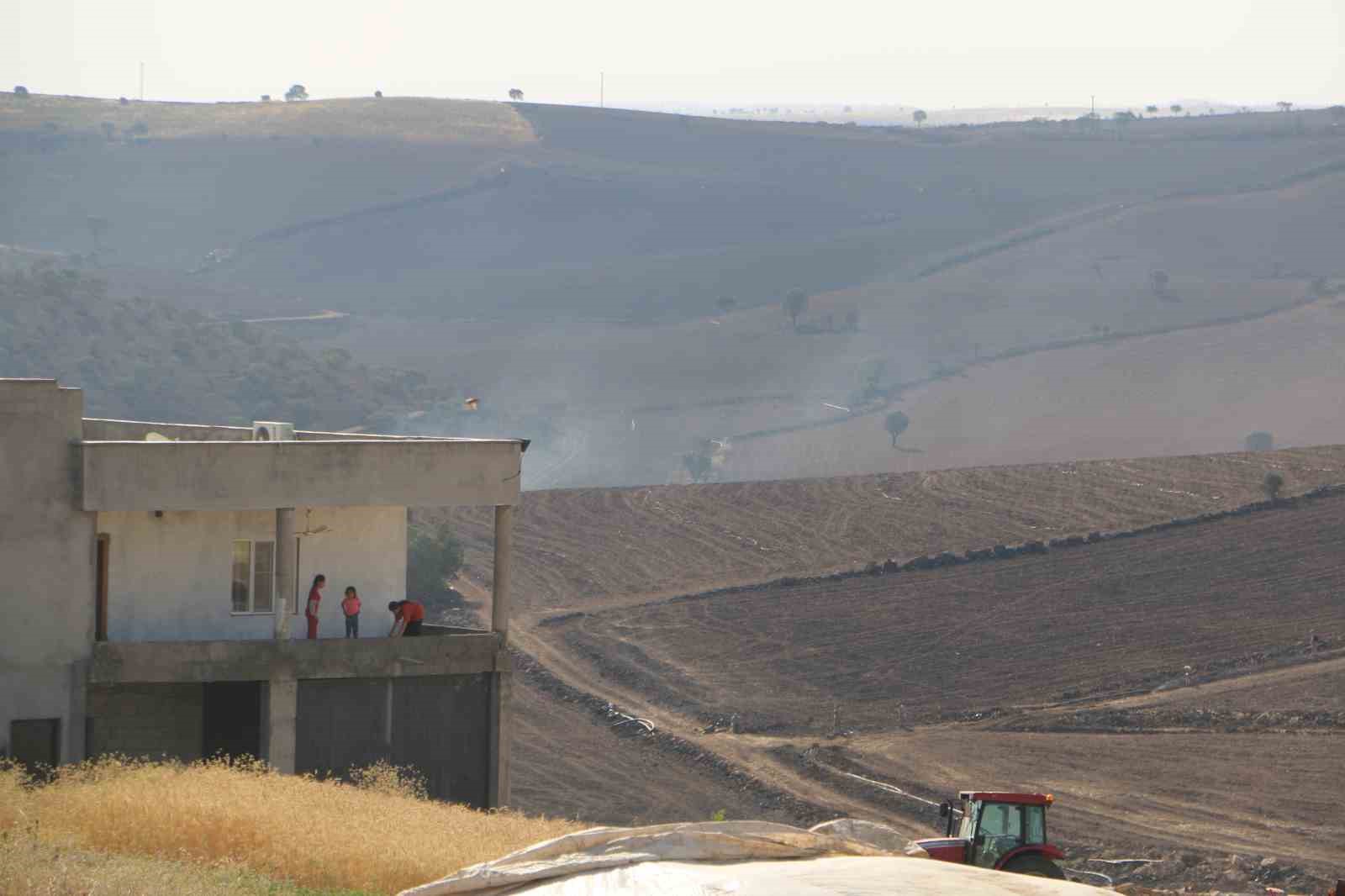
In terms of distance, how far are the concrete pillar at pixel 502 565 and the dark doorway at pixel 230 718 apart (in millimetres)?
3866

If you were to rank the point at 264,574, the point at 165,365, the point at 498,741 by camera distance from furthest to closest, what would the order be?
1. the point at 165,365
2. the point at 498,741
3. the point at 264,574

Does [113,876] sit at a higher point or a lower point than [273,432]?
lower

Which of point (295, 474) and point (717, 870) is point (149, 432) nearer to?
point (295, 474)

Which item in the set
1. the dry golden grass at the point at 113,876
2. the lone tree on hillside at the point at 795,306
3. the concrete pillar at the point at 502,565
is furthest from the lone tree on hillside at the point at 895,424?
the dry golden grass at the point at 113,876

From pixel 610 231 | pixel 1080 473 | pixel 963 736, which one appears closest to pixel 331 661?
pixel 963 736

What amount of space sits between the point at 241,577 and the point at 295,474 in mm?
1850

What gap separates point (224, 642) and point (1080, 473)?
45180mm

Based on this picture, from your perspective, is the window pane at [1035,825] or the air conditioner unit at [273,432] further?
the air conditioner unit at [273,432]

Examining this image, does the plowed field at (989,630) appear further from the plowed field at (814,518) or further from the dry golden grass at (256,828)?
the dry golden grass at (256,828)

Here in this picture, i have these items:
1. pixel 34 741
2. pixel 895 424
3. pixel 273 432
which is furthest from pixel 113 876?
pixel 895 424

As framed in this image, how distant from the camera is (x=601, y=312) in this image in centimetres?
14562

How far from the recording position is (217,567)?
26453 mm

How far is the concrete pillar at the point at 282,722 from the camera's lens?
2530cm

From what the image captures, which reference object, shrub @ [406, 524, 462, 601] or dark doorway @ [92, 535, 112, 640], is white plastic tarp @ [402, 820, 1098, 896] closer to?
dark doorway @ [92, 535, 112, 640]
